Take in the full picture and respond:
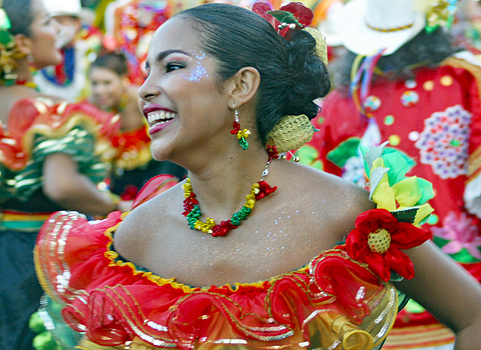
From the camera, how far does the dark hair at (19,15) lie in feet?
11.1

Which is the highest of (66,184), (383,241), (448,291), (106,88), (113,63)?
(383,241)

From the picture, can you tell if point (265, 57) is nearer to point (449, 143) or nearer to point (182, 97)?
point (182, 97)

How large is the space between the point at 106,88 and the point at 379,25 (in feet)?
9.34

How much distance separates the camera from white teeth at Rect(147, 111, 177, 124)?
6.07ft

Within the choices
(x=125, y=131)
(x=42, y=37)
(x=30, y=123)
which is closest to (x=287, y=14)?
(x=30, y=123)

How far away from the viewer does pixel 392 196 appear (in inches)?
67.9

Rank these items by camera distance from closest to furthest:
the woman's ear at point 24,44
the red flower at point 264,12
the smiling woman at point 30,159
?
the red flower at point 264,12 < the smiling woman at point 30,159 < the woman's ear at point 24,44

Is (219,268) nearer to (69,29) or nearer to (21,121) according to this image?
(21,121)

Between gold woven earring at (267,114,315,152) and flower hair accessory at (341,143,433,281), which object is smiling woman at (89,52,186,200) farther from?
flower hair accessory at (341,143,433,281)

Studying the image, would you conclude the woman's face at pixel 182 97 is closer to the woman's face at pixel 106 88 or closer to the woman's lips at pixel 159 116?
the woman's lips at pixel 159 116

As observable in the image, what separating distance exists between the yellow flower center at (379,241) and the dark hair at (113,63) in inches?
169

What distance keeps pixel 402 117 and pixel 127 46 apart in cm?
492

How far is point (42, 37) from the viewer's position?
348 centimetres

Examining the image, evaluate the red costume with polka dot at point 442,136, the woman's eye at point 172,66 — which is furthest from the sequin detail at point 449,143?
the woman's eye at point 172,66
